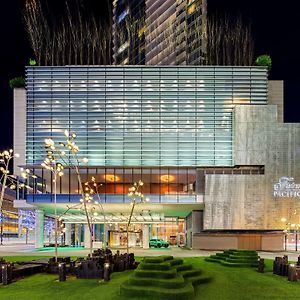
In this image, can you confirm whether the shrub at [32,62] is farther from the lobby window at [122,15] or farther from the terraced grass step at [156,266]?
the lobby window at [122,15]

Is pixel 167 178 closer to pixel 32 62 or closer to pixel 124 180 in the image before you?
pixel 124 180

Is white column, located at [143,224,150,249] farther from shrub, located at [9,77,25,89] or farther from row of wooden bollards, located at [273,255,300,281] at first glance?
row of wooden bollards, located at [273,255,300,281]

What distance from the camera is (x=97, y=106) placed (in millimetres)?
70250

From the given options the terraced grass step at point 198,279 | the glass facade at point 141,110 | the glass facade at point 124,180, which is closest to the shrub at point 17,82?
the glass facade at point 141,110

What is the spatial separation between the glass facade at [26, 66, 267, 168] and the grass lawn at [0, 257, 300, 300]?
38.5 metres

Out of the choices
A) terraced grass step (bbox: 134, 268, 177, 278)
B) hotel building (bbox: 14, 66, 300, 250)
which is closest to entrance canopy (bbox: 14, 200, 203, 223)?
hotel building (bbox: 14, 66, 300, 250)

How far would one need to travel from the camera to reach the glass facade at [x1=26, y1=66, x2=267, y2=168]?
228 feet

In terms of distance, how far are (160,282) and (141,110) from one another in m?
48.6

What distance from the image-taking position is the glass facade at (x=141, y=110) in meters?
69.5

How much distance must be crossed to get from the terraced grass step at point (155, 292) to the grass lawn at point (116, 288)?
54cm

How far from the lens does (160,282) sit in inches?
907

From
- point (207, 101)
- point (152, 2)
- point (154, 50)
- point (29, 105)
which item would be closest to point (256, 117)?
point (207, 101)

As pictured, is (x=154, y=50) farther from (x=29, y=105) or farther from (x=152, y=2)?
(x=29, y=105)

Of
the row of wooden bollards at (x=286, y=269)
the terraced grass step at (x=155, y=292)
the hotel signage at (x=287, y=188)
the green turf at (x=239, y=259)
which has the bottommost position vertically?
the green turf at (x=239, y=259)
